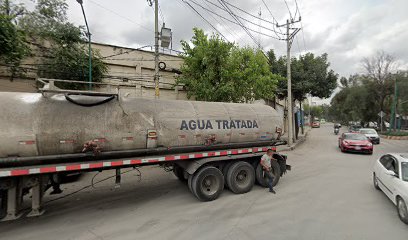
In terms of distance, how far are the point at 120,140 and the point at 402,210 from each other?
21.8 feet

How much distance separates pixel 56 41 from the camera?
1080cm

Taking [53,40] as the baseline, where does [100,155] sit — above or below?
below

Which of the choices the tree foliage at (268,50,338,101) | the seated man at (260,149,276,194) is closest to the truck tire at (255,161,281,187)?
the seated man at (260,149,276,194)

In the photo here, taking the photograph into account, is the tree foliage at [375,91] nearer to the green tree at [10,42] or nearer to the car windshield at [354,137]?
the car windshield at [354,137]

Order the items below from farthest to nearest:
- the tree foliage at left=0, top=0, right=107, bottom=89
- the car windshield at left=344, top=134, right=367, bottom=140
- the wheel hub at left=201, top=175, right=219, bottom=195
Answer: the car windshield at left=344, top=134, right=367, bottom=140 → the tree foliage at left=0, top=0, right=107, bottom=89 → the wheel hub at left=201, top=175, right=219, bottom=195

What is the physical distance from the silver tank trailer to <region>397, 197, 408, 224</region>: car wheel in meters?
3.73

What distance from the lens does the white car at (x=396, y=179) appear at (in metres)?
4.36

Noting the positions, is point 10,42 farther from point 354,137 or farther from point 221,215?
point 354,137

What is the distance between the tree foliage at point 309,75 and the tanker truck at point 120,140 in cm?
1302

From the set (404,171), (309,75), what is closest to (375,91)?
(309,75)

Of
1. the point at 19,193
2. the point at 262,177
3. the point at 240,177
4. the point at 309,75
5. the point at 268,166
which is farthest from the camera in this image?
the point at 309,75

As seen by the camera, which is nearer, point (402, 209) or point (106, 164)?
point (402, 209)

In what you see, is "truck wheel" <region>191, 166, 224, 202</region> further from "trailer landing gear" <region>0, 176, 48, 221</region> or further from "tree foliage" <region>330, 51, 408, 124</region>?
"tree foliage" <region>330, 51, 408, 124</region>

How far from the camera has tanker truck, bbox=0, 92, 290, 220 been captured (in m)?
4.09
